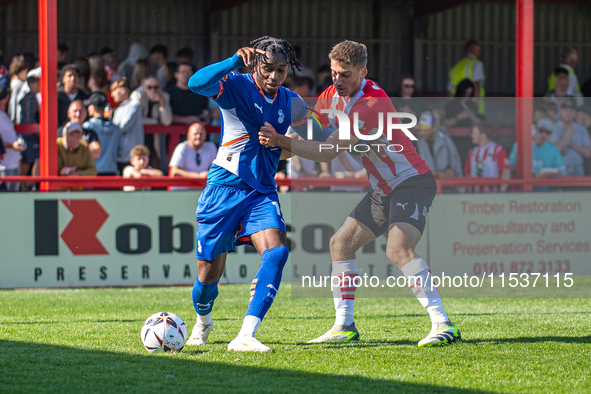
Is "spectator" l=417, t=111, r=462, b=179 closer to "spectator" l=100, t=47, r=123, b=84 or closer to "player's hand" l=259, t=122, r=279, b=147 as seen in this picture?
"player's hand" l=259, t=122, r=279, b=147

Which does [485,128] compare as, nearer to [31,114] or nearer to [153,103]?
[153,103]

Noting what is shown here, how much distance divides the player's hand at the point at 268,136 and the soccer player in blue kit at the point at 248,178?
0.36 ft

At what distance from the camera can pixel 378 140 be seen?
514 cm

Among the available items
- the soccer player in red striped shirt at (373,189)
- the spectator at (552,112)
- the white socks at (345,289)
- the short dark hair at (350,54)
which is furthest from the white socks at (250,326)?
the spectator at (552,112)

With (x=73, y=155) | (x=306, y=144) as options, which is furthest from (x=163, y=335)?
(x=73, y=155)

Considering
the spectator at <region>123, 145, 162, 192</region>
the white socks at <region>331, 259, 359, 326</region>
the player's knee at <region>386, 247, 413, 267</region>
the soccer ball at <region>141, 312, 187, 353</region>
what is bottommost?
the soccer ball at <region>141, 312, 187, 353</region>

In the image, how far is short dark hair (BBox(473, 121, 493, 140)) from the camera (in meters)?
9.09

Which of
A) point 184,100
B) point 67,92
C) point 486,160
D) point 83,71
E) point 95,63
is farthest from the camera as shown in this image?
point 83,71

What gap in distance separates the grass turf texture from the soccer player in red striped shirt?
0.28 m

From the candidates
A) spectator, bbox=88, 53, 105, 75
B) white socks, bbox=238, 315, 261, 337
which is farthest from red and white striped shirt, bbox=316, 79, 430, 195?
spectator, bbox=88, 53, 105, 75

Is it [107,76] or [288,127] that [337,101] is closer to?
[288,127]

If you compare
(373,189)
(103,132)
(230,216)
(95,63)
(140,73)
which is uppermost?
(95,63)

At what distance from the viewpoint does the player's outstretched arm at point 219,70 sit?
4.41m

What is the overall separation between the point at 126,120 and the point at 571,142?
583cm
